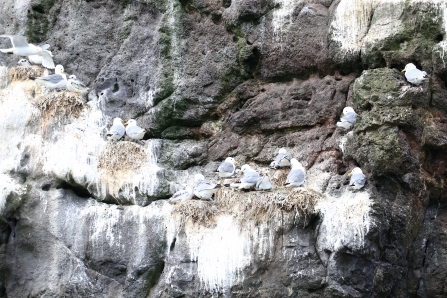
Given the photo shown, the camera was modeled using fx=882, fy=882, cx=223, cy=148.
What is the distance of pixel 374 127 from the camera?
1069 cm

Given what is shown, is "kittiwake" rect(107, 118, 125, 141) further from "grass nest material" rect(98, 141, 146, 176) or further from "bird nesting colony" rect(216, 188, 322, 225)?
"bird nesting colony" rect(216, 188, 322, 225)

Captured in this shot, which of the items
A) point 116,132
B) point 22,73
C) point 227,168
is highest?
point 22,73

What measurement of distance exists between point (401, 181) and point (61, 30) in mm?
6082

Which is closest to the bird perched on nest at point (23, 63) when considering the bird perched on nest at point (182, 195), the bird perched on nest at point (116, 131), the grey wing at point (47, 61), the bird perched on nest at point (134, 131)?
the grey wing at point (47, 61)

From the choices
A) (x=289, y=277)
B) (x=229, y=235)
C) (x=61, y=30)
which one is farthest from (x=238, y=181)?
(x=61, y=30)

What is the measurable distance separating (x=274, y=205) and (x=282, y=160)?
1020 mm

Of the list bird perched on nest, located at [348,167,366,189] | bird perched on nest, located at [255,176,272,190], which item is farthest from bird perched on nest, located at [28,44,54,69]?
bird perched on nest, located at [348,167,366,189]

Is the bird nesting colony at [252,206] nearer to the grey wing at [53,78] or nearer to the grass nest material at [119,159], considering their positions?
the grass nest material at [119,159]

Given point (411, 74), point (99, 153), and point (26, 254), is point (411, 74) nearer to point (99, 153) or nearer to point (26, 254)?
point (99, 153)

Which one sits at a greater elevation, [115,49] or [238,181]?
[115,49]

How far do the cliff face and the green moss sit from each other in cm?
4

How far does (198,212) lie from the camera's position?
11.0 m

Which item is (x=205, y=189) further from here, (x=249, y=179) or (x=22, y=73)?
(x=22, y=73)

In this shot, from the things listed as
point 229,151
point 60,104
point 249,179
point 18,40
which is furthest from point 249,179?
point 18,40
